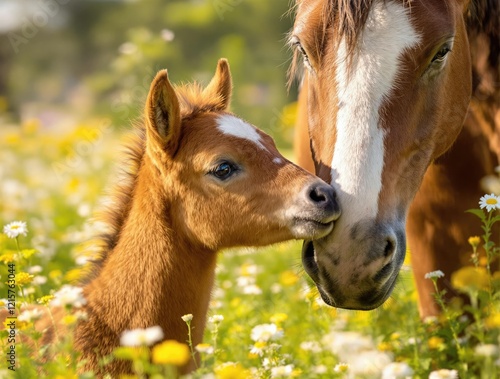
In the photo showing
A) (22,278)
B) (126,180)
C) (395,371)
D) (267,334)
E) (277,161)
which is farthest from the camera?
(126,180)

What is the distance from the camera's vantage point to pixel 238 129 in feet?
11.6

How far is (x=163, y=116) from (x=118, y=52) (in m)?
A: 13.5

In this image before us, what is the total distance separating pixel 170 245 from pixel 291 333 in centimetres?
138

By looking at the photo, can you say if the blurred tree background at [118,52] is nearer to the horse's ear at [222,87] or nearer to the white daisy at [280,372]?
the horse's ear at [222,87]

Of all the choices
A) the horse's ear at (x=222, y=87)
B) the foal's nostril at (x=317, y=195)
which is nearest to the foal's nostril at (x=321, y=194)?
the foal's nostril at (x=317, y=195)

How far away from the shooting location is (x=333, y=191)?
9.82ft

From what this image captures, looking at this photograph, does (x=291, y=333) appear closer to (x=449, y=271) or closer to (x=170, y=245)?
(x=449, y=271)

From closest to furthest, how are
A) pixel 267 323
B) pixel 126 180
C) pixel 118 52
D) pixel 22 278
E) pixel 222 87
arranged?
pixel 22 278 < pixel 126 180 < pixel 222 87 < pixel 267 323 < pixel 118 52

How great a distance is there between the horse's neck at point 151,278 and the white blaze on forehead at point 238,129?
442 millimetres

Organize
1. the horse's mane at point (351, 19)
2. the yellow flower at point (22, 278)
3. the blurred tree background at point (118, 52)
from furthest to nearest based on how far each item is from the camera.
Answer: the blurred tree background at point (118, 52) < the yellow flower at point (22, 278) < the horse's mane at point (351, 19)

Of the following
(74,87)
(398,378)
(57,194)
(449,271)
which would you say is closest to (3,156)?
(57,194)

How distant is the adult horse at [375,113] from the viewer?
116 inches

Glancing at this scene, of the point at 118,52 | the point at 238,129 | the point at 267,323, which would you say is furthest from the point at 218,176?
the point at 118,52

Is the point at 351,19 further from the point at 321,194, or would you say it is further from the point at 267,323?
the point at 267,323
